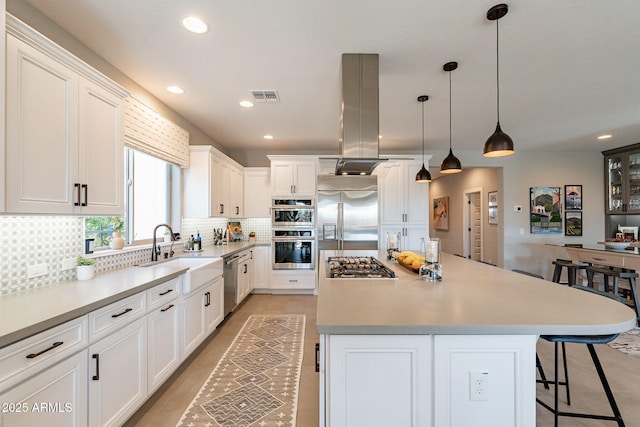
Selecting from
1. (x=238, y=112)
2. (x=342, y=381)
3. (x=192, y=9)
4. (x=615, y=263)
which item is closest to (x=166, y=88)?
(x=238, y=112)

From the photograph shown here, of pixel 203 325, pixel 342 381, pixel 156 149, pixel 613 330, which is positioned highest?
pixel 156 149

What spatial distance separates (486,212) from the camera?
21.7 ft

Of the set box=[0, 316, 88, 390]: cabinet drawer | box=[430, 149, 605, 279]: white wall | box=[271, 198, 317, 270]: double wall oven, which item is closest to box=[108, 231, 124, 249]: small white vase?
box=[0, 316, 88, 390]: cabinet drawer

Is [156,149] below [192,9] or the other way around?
below

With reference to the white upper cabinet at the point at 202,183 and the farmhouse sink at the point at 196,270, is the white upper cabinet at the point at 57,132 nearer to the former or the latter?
the farmhouse sink at the point at 196,270

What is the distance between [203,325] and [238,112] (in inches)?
101

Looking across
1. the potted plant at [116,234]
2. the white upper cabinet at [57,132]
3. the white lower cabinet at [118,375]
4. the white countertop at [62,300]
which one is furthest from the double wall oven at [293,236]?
the white lower cabinet at [118,375]

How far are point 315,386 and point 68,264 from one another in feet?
6.77

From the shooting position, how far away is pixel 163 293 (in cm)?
217

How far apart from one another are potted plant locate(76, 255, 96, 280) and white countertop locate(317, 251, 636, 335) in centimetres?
167

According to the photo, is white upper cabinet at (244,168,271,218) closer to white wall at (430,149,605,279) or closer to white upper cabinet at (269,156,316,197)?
white upper cabinet at (269,156,316,197)

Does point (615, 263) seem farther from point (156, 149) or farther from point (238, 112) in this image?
point (156, 149)

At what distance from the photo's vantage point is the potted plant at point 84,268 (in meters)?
2.00

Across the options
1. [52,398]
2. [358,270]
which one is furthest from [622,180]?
[52,398]
